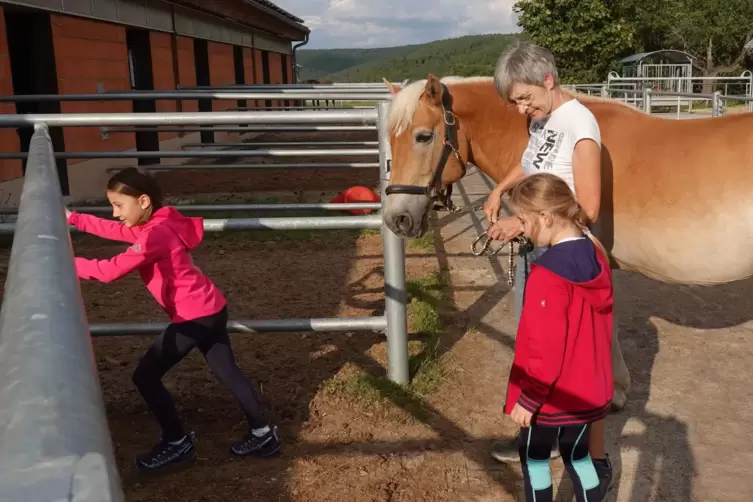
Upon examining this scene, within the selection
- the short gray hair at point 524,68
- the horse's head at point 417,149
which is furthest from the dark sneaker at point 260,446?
the short gray hair at point 524,68

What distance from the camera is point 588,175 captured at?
91.9 inches

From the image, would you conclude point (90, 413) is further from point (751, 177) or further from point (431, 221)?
point (431, 221)

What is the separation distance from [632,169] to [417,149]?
2.94ft

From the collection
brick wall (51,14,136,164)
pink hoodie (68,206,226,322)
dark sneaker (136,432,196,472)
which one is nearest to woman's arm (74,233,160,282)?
pink hoodie (68,206,226,322)

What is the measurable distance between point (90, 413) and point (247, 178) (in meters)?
10.5

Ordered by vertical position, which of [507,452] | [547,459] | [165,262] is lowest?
[507,452]

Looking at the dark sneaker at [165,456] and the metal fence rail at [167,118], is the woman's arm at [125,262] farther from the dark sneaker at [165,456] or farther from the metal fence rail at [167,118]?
the dark sneaker at [165,456]

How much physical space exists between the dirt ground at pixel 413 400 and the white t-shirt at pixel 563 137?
1.23m

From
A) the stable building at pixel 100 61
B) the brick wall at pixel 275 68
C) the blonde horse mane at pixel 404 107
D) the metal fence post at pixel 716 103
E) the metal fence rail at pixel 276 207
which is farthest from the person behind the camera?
the brick wall at pixel 275 68

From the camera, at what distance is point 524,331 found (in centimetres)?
206

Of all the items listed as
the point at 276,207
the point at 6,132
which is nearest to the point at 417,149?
the point at 276,207

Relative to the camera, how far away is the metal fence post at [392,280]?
10.3ft

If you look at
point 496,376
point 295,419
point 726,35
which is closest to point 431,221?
point 496,376

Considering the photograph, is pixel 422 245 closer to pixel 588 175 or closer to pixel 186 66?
pixel 588 175
